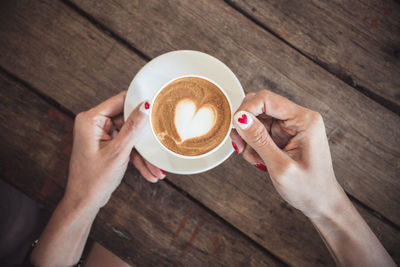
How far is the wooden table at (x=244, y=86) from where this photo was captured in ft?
3.99

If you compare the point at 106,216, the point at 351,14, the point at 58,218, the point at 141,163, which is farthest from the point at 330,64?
the point at 58,218

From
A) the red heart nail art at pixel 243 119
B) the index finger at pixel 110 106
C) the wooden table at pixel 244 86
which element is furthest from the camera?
the wooden table at pixel 244 86

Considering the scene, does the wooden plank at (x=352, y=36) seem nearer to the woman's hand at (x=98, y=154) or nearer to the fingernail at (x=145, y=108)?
the fingernail at (x=145, y=108)

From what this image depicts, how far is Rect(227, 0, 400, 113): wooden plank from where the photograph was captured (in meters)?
1.24

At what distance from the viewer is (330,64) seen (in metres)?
1.24

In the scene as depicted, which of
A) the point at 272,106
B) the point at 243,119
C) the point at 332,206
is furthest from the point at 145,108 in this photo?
the point at 332,206

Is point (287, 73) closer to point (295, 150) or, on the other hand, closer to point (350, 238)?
point (295, 150)

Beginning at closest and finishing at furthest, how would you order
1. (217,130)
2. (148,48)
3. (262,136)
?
(262,136) → (217,130) → (148,48)

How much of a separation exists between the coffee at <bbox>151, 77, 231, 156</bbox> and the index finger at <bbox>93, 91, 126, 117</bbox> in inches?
5.9

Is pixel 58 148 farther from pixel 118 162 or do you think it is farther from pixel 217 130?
pixel 217 130

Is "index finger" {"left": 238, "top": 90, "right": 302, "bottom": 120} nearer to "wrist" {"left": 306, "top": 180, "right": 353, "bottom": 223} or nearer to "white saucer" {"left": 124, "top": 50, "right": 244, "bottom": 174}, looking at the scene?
"white saucer" {"left": 124, "top": 50, "right": 244, "bottom": 174}

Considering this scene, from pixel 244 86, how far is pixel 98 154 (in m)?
0.69

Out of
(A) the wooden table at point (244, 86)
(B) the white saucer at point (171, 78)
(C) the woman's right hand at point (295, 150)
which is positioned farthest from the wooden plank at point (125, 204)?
(C) the woman's right hand at point (295, 150)

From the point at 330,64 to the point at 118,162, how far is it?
105 cm
